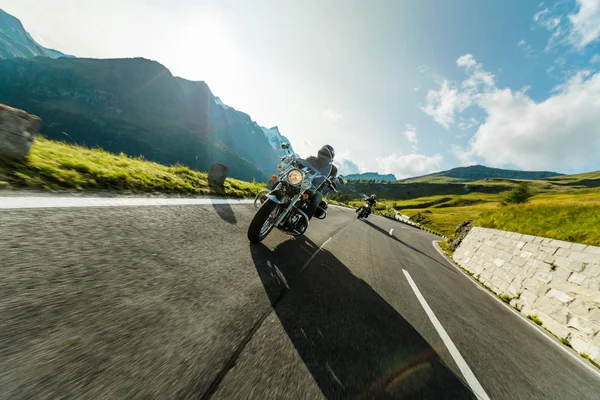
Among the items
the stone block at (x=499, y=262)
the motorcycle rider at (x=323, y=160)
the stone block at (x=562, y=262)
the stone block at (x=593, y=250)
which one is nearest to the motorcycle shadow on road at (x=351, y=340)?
the motorcycle rider at (x=323, y=160)

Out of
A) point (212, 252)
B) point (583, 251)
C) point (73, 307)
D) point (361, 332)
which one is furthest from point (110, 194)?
point (583, 251)

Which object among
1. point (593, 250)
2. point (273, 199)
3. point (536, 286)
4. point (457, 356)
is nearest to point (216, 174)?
point (273, 199)

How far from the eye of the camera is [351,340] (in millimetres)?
2547

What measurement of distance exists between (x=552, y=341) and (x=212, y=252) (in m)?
6.53

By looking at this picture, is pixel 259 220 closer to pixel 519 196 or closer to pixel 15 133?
pixel 15 133

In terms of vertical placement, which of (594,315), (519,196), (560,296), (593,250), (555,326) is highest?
(519,196)

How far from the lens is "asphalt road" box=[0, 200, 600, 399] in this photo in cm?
147

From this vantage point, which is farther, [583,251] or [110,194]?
[583,251]

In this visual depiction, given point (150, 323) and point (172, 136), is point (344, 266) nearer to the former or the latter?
point (150, 323)

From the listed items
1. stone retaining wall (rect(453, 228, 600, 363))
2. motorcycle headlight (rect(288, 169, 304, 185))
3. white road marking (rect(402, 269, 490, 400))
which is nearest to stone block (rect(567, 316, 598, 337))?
stone retaining wall (rect(453, 228, 600, 363))

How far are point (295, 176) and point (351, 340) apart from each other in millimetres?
3018

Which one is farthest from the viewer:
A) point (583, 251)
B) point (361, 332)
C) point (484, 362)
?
point (583, 251)

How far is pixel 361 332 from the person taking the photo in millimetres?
2744

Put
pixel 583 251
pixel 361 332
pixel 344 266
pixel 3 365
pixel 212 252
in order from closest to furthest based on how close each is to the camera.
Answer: pixel 3 365
pixel 361 332
pixel 212 252
pixel 344 266
pixel 583 251
